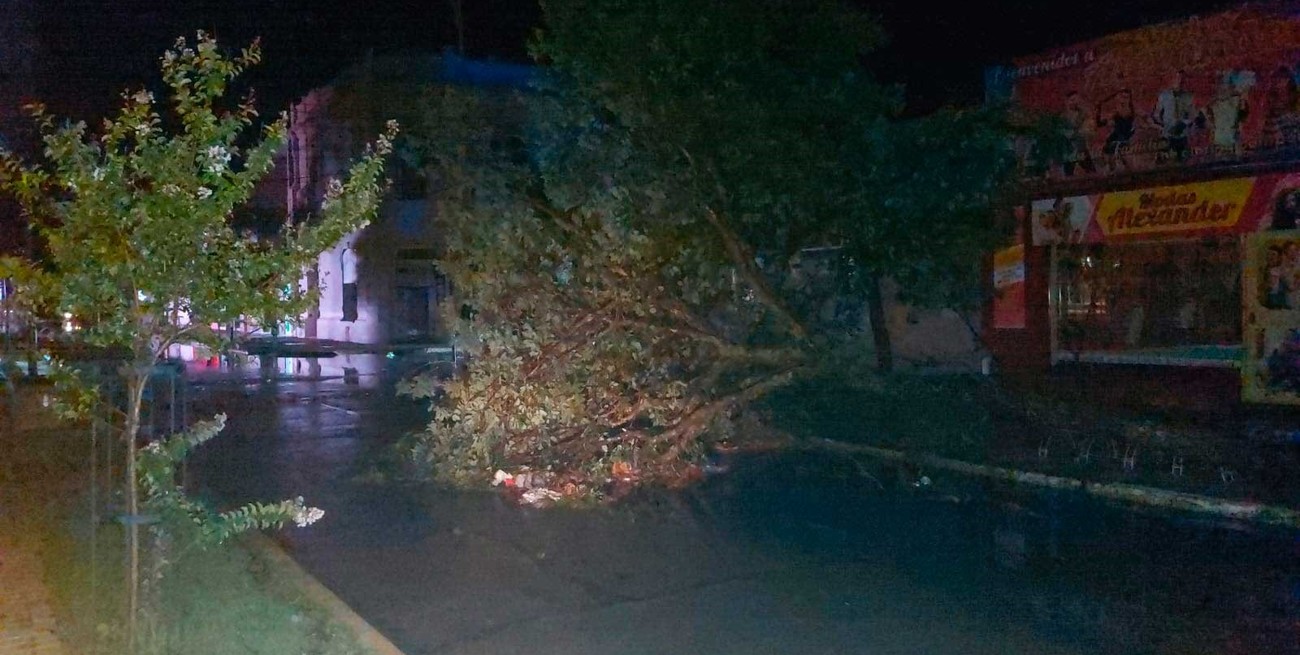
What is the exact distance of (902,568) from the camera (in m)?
8.98

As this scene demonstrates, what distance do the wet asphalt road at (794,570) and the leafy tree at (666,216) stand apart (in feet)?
3.40

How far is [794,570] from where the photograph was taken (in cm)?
891

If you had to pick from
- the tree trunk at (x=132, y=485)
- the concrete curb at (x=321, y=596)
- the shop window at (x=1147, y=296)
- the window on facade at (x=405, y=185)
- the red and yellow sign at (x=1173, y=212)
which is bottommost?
the concrete curb at (x=321, y=596)

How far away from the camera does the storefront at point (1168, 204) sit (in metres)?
15.5

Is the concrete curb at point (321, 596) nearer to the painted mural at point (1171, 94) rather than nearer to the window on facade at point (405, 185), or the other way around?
the painted mural at point (1171, 94)

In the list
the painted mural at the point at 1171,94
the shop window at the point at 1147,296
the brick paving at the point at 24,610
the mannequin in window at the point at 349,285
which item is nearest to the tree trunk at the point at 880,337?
the painted mural at the point at 1171,94

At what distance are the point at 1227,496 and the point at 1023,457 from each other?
8.60 ft

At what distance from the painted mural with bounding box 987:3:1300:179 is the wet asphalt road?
5.11m

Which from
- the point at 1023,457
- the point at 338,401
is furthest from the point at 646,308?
the point at 338,401

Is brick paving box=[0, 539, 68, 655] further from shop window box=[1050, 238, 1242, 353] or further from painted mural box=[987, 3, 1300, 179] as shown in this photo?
shop window box=[1050, 238, 1242, 353]

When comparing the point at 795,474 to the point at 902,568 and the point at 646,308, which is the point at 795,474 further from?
the point at 902,568

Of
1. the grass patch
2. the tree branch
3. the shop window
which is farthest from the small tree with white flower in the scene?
the shop window

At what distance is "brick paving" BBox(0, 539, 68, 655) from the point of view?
21.8 ft

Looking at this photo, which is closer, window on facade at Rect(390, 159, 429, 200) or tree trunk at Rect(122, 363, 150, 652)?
tree trunk at Rect(122, 363, 150, 652)
